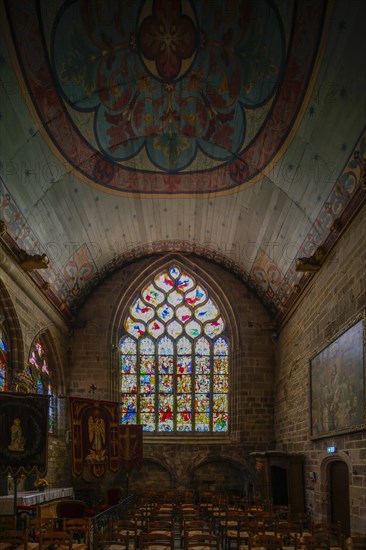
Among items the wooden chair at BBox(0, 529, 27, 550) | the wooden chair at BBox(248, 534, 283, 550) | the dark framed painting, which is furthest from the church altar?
the dark framed painting

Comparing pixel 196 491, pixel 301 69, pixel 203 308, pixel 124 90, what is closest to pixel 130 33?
pixel 124 90

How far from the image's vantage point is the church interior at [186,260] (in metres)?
11.5

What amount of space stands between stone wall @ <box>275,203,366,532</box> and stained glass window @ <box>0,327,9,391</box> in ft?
24.0

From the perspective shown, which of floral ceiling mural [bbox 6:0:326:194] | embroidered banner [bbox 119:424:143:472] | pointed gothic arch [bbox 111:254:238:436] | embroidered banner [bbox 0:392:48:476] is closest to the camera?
floral ceiling mural [bbox 6:0:326:194]

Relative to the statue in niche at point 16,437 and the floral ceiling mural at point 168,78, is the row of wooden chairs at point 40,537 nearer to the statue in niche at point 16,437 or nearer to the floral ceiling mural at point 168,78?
the statue in niche at point 16,437

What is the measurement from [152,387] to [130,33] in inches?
550

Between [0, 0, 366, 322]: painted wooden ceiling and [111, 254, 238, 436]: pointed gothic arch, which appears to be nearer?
[0, 0, 366, 322]: painted wooden ceiling

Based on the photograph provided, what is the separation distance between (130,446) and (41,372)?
337cm

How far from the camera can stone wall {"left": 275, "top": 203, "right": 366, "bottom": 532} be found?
11.9 meters

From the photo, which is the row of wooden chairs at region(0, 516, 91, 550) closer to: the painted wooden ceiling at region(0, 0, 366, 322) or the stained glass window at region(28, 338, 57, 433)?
the painted wooden ceiling at region(0, 0, 366, 322)

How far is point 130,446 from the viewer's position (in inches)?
768

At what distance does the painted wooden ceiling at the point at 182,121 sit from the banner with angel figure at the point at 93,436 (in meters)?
3.77

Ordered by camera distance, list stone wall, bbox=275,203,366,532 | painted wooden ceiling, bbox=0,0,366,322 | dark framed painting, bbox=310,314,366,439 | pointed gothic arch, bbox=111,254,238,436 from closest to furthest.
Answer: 1. painted wooden ceiling, bbox=0,0,366,322
2. dark framed painting, bbox=310,314,366,439
3. stone wall, bbox=275,203,366,532
4. pointed gothic arch, bbox=111,254,238,436

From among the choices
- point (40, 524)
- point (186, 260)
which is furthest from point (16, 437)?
point (186, 260)
